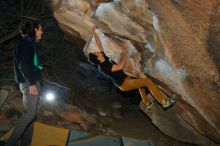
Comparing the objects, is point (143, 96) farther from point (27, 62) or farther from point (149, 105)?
→ point (27, 62)

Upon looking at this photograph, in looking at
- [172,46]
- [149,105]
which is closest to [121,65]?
[149,105]

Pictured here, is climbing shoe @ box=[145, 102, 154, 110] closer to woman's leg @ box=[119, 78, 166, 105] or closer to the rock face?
the rock face

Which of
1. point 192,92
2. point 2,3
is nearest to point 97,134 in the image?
point 192,92

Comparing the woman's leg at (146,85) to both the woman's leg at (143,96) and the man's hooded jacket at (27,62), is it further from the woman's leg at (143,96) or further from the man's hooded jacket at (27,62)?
the man's hooded jacket at (27,62)

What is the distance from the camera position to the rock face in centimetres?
511

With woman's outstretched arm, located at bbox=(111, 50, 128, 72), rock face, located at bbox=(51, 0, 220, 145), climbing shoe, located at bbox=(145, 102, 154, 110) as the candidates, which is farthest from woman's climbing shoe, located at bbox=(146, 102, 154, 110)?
woman's outstretched arm, located at bbox=(111, 50, 128, 72)

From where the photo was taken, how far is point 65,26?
9.57m

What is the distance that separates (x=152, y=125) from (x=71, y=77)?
160 inches

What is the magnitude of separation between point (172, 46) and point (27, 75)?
2674 mm

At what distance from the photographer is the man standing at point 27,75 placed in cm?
554

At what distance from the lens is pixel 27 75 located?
5488 mm

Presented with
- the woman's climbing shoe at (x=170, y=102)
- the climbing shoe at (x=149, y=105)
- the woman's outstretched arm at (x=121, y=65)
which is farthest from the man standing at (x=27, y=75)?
the climbing shoe at (x=149, y=105)

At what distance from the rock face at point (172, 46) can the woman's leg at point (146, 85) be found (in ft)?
0.75

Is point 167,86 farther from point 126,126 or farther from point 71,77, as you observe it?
point 71,77
